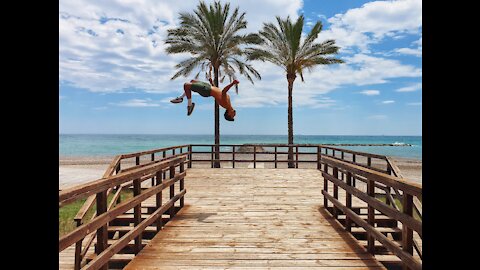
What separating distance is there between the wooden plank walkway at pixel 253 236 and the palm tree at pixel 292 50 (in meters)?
11.8

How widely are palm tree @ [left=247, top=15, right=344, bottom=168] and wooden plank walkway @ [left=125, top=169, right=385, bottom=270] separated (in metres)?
11.8

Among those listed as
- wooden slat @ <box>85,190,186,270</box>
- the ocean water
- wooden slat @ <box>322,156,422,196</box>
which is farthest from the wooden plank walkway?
the ocean water

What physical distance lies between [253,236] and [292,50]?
1575cm

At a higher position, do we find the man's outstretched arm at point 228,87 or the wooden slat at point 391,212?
the man's outstretched arm at point 228,87

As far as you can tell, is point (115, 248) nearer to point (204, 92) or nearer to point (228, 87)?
point (204, 92)

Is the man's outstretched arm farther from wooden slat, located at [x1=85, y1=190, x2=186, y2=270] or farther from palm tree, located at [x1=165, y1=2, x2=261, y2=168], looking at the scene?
palm tree, located at [x1=165, y1=2, x2=261, y2=168]

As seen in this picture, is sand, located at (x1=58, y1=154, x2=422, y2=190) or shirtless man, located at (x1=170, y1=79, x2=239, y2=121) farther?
sand, located at (x1=58, y1=154, x2=422, y2=190)

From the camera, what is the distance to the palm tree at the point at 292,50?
63.1 feet

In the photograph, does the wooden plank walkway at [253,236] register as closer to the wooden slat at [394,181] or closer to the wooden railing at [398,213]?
the wooden railing at [398,213]

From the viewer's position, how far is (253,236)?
543 cm

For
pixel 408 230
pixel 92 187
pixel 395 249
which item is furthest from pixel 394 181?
pixel 92 187

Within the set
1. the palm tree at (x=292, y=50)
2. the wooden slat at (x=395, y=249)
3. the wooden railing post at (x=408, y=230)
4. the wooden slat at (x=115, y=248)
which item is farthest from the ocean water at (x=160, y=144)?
the wooden slat at (x=115, y=248)

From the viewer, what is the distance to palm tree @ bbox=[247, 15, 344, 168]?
19234 mm
